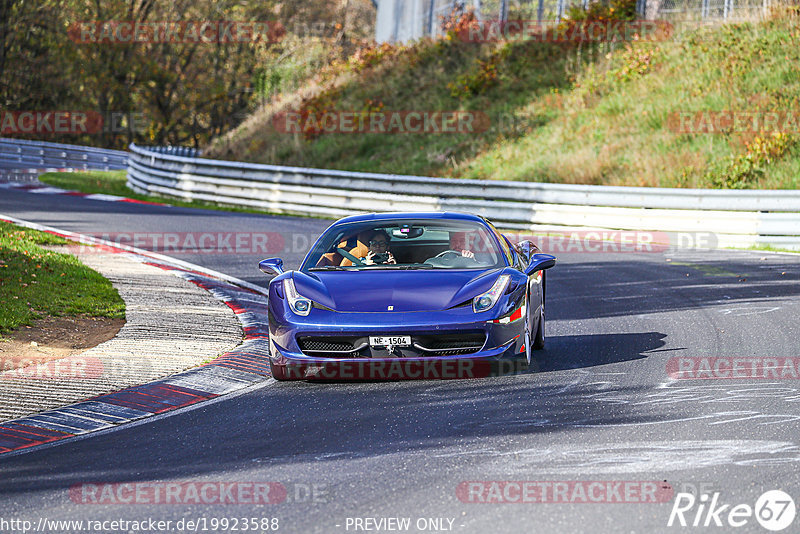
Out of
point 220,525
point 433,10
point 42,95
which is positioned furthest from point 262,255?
point 42,95

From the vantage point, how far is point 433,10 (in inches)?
1516

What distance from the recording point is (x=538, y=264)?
9.35m

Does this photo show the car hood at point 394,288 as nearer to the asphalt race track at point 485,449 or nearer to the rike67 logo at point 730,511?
the asphalt race track at point 485,449

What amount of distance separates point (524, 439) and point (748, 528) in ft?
5.90

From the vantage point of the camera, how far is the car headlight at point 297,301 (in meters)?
8.34

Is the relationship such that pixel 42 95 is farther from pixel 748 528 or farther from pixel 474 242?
pixel 748 528
